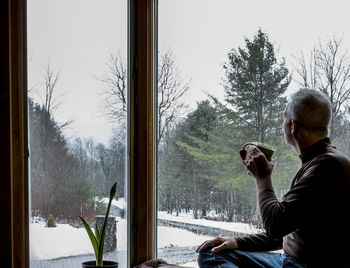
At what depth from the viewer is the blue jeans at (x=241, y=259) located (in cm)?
246

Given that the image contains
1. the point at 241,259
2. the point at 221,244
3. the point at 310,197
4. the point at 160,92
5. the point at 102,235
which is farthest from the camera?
the point at 160,92

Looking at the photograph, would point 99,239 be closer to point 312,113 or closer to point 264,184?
point 264,184

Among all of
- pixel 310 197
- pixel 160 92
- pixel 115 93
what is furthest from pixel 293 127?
pixel 115 93

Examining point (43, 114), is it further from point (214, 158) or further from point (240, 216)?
point (240, 216)

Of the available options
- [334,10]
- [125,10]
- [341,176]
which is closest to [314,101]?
[341,176]

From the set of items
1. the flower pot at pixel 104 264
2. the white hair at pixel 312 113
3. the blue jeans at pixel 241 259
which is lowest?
the flower pot at pixel 104 264

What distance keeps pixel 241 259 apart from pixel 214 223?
1.46 feet

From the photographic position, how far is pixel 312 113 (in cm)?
229

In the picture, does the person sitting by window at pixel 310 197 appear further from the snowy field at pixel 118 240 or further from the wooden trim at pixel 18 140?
the wooden trim at pixel 18 140

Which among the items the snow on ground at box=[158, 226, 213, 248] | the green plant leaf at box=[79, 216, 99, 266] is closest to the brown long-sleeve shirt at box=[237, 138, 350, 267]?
the snow on ground at box=[158, 226, 213, 248]

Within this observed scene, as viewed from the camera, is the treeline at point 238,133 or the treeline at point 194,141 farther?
the treeline at point 194,141

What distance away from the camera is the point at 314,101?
7.57ft
